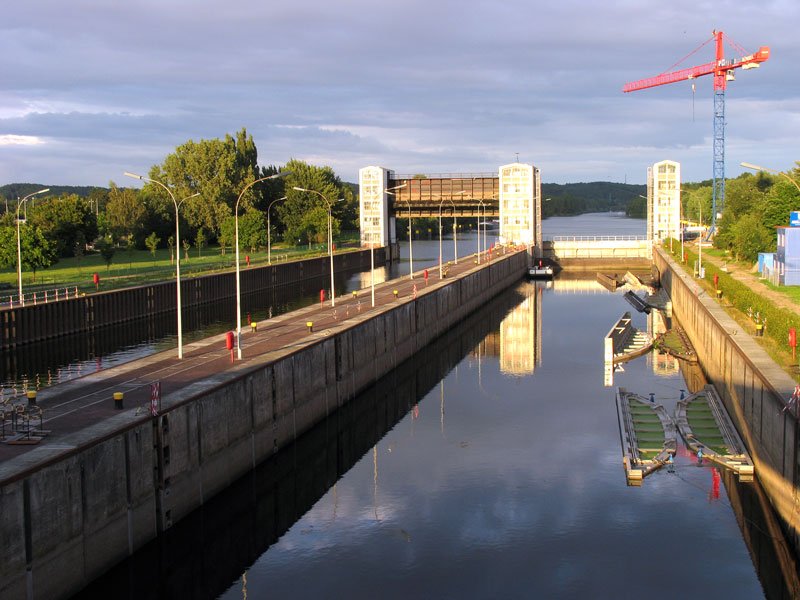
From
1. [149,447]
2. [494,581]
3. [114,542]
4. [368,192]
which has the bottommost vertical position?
[494,581]

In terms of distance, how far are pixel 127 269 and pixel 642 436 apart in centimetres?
7704

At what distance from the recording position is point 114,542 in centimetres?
2511

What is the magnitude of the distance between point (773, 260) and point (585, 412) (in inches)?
1197

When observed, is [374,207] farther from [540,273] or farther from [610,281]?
[610,281]

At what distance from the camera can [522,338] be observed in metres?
73.2

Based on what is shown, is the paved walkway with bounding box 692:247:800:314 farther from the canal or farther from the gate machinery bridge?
the gate machinery bridge

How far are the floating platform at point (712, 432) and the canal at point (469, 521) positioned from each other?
2.43 feet

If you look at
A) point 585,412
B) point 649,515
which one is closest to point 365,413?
point 585,412

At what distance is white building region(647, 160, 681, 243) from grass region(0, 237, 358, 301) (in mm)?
53853

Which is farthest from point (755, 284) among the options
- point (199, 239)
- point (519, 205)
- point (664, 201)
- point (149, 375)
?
point (199, 239)

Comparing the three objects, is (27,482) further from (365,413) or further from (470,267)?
(470,267)

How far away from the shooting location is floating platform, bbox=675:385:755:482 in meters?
34.8

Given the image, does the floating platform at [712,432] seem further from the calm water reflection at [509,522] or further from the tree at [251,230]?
the tree at [251,230]

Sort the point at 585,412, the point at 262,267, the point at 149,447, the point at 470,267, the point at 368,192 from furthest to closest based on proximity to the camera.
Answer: the point at 368,192 → the point at 262,267 → the point at 470,267 → the point at 585,412 → the point at 149,447
